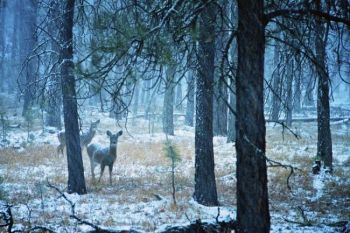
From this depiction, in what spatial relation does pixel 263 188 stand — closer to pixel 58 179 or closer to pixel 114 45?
pixel 114 45

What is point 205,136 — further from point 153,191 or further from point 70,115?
point 70,115

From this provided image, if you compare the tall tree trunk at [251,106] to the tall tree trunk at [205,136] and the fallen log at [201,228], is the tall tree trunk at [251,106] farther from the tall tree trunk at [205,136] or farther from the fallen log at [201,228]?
the tall tree trunk at [205,136]

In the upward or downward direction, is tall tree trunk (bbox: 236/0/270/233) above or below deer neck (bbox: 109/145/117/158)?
above

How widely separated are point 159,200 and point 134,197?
0.82m

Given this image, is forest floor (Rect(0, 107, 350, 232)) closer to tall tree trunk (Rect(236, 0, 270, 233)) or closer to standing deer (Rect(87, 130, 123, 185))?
standing deer (Rect(87, 130, 123, 185))

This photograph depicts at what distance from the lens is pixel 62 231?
7.38 meters

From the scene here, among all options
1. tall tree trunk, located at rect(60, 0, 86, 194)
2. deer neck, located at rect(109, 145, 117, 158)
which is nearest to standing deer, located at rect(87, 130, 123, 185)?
deer neck, located at rect(109, 145, 117, 158)

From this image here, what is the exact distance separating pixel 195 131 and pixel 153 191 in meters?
2.95

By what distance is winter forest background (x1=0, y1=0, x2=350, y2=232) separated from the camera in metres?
4.79

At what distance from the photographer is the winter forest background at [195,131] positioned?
479 centimetres

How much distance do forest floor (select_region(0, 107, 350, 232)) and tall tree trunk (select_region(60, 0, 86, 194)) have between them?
1.60 ft

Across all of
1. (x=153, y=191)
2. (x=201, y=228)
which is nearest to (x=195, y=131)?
(x=153, y=191)

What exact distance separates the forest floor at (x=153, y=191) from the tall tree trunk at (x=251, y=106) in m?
1.45

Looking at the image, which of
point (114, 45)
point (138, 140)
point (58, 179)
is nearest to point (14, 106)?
point (138, 140)
